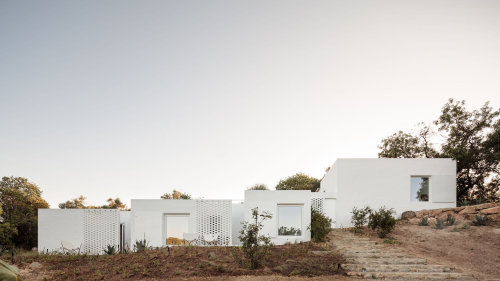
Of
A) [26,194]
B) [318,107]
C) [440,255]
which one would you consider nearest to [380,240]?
[440,255]

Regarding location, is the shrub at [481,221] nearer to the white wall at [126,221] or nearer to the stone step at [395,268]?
the stone step at [395,268]

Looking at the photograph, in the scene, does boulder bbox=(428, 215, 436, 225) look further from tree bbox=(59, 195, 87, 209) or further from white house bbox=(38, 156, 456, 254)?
tree bbox=(59, 195, 87, 209)

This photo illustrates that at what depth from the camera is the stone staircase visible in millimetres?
7270

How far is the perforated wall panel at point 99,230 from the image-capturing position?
13.2 metres

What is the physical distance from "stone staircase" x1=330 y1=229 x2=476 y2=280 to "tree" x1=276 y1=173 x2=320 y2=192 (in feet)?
70.5

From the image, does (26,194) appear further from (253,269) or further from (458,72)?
(458,72)

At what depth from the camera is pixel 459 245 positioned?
31.7ft

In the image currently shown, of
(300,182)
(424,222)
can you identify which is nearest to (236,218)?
(424,222)

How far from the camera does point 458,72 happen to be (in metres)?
13.2

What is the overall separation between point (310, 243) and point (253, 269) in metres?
3.88

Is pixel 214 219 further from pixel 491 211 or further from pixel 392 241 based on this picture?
pixel 491 211

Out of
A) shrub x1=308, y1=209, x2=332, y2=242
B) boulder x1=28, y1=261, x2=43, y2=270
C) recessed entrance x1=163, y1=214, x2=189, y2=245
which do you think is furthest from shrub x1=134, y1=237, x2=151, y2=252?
shrub x1=308, y1=209, x2=332, y2=242

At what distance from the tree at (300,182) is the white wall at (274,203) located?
19.2 m

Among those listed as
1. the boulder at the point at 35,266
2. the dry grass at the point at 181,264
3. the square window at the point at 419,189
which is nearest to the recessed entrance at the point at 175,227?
the dry grass at the point at 181,264
